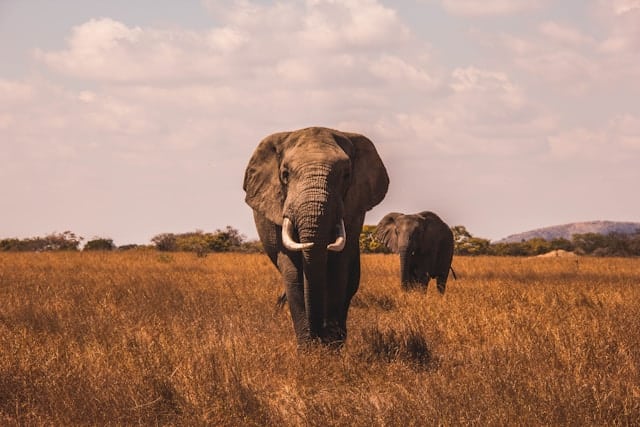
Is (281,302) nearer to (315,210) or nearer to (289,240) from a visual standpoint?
(289,240)

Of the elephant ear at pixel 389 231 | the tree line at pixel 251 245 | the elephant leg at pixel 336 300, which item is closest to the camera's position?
the elephant leg at pixel 336 300

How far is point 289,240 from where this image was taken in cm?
702

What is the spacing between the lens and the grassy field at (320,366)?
524 cm

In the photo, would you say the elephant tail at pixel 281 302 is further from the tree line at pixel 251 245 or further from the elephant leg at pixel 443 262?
the tree line at pixel 251 245

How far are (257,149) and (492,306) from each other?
4930 millimetres

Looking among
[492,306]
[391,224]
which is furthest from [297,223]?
[391,224]

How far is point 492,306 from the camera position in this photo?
11.4 m

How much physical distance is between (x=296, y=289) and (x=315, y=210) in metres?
1.09

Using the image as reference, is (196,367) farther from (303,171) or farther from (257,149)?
(257,149)

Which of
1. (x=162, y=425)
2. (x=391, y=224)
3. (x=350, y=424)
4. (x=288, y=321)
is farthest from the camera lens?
(x=391, y=224)

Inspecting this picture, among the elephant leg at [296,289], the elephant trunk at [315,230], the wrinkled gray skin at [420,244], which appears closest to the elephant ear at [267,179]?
the elephant leg at [296,289]

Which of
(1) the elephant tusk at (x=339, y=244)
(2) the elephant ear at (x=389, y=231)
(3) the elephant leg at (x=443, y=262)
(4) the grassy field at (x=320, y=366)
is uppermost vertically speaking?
(2) the elephant ear at (x=389, y=231)

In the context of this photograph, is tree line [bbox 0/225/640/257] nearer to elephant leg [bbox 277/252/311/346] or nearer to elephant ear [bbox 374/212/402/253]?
elephant ear [bbox 374/212/402/253]

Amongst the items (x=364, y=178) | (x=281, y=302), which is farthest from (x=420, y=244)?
(x=364, y=178)
